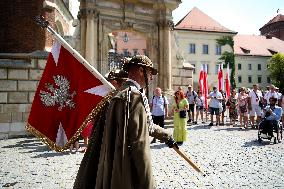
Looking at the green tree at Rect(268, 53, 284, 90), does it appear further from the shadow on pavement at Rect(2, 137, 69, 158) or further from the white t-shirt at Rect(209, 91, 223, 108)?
the shadow on pavement at Rect(2, 137, 69, 158)

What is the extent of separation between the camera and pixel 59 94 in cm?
421

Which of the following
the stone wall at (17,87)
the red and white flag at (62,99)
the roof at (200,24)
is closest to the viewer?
the red and white flag at (62,99)

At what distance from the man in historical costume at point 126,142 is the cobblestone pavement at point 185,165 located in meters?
2.48

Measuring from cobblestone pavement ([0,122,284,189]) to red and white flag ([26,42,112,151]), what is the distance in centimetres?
159

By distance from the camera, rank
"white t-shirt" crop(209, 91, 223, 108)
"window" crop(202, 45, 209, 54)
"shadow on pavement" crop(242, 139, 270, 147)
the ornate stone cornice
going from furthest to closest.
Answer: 1. "window" crop(202, 45, 209, 54)
2. the ornate stone cornice
3. "white t-shirt" crop(209, 91, 223, 108)
4. "shadow on pavement" crop(242, 139, 270, 147)

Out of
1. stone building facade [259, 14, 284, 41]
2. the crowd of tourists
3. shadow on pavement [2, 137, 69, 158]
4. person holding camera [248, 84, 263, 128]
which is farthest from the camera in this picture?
stone building facade [259, 14, 284, 41]

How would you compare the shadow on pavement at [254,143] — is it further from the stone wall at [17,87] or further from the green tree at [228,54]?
the green tree at [228,54]

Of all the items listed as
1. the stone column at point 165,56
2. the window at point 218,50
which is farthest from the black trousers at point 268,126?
the window at point 218,50

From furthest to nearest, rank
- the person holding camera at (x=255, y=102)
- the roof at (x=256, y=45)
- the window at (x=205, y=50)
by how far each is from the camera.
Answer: the roof at (x=256, y=45), the window at (x=205, y=50), the person holding camera at (x=255, y=102)

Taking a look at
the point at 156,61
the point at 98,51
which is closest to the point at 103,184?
the point at 98,51

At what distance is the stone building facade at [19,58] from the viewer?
37.1 ft

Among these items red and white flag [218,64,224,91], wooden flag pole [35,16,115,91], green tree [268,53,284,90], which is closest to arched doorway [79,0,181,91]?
red and white flag [218,64,224,91]

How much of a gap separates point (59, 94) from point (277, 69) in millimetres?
60852

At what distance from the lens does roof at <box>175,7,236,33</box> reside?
47.7m
